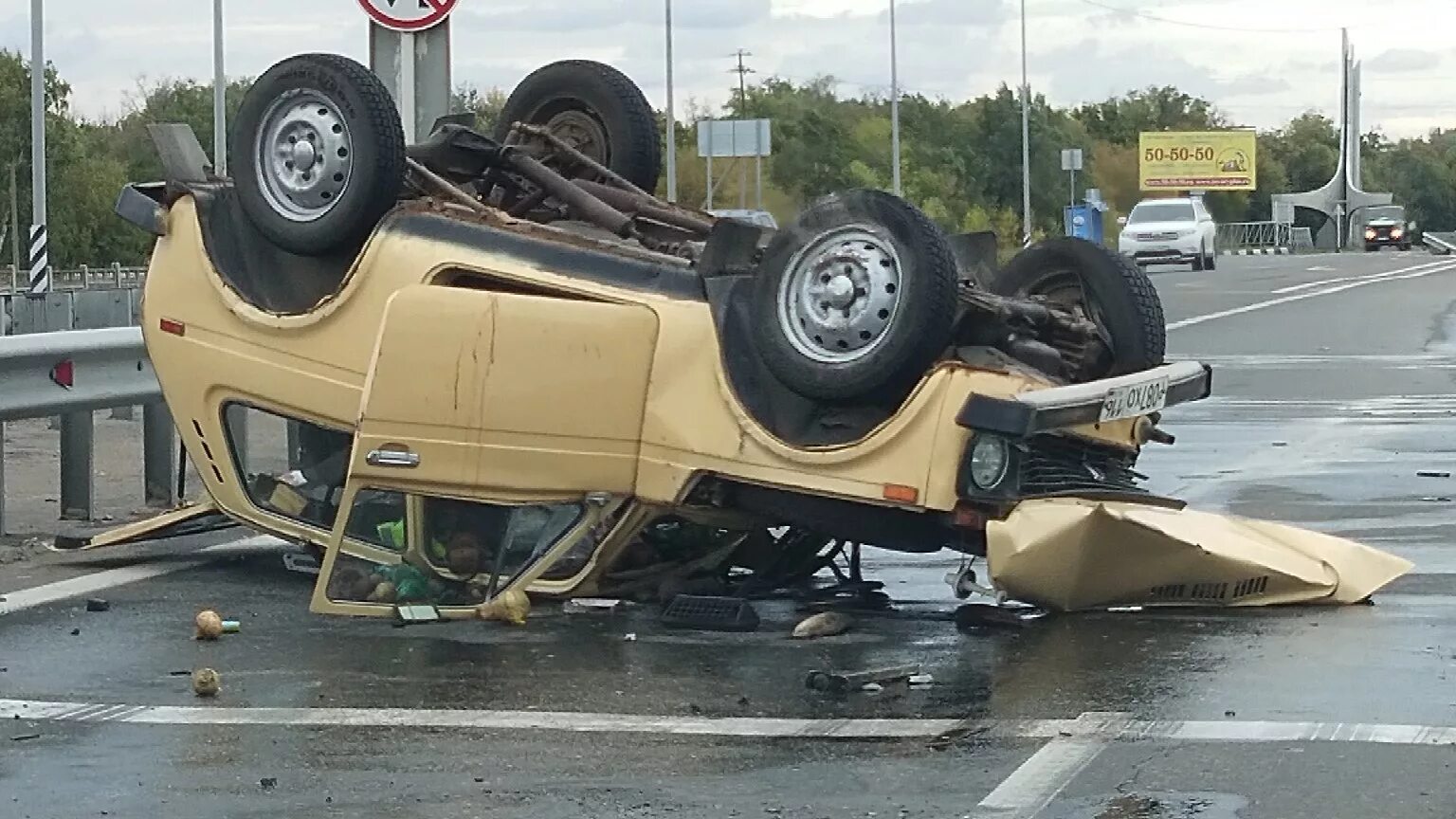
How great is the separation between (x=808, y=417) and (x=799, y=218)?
0.61 m

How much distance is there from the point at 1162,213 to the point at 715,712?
151 feet

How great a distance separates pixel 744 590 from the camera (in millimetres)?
8102

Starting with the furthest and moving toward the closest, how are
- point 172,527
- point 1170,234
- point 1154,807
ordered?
point 1170,234 → point 172,527 → point 1154,807

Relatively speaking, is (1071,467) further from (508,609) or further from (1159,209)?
(1159,209)

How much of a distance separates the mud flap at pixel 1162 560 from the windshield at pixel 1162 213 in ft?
143

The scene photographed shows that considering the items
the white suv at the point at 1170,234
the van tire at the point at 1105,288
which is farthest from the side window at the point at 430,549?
the white suv at the point at 1170,234

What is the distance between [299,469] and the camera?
856 centimetres

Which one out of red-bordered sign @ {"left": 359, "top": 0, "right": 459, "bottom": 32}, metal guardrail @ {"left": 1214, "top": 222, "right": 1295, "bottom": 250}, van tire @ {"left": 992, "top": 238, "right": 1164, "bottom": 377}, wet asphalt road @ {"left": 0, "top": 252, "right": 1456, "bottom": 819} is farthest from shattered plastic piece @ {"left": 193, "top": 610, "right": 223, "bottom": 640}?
metal guardrail @ {"left": 1214, "top": 222, "right": 1295, "bottom": 250}

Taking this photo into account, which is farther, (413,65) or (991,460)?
(413,65)

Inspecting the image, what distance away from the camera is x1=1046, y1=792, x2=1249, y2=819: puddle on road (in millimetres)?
5008

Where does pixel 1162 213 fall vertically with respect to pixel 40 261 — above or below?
above

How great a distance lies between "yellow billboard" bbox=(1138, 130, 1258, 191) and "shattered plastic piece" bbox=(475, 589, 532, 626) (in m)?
111

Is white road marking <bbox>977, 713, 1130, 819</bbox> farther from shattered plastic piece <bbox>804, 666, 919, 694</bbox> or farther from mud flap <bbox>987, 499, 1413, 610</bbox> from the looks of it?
mud flap <bbox>987, 499, 1413, 610</bbox>

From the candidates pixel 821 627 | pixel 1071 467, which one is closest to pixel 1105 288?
pixel 1071 467
